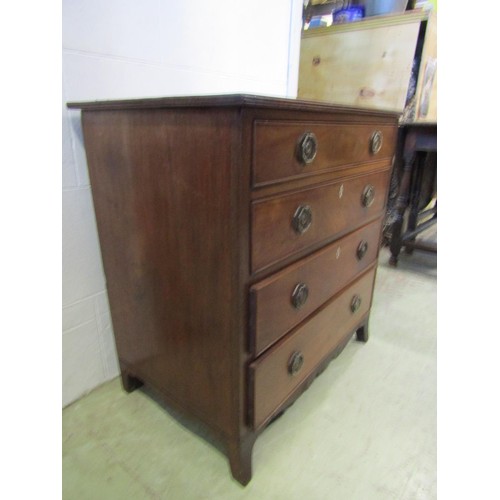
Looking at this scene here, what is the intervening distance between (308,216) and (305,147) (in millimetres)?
152

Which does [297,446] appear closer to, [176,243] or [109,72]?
[176,243]

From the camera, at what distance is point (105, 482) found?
83cm

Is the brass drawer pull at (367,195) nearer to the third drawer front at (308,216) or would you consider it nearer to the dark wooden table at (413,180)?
the third drawer front at (308,216)

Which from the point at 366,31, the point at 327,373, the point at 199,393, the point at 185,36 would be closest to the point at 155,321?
the point at 199,393

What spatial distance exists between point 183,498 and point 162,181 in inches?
28.7

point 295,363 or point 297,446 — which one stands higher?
point 295,363

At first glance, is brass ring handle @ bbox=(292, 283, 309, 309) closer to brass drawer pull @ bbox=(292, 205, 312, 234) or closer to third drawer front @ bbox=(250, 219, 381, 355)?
third drawer front @ bbox=(250, 219, 381, 355)

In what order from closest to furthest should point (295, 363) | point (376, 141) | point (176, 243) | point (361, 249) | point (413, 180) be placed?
point (176, 243)
point (295, 363)
point (376, 141)
point (361, 249)
point (413, 180)

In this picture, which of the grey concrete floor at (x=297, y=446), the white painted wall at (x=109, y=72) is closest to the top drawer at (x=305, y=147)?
the white painted wall at (x=109, y=72)

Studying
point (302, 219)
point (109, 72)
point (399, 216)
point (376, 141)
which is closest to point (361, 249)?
point (376, 141)

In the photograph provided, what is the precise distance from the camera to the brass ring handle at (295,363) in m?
0.85

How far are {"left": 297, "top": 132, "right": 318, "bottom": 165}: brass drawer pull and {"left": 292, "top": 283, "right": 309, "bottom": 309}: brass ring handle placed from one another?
0.29m

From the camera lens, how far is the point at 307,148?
68 cm

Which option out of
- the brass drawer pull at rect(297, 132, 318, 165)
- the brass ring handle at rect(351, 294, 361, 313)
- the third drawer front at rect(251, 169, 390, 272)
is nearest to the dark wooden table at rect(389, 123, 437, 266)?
the third drawer front at rect(251, 169, 390, 272)
